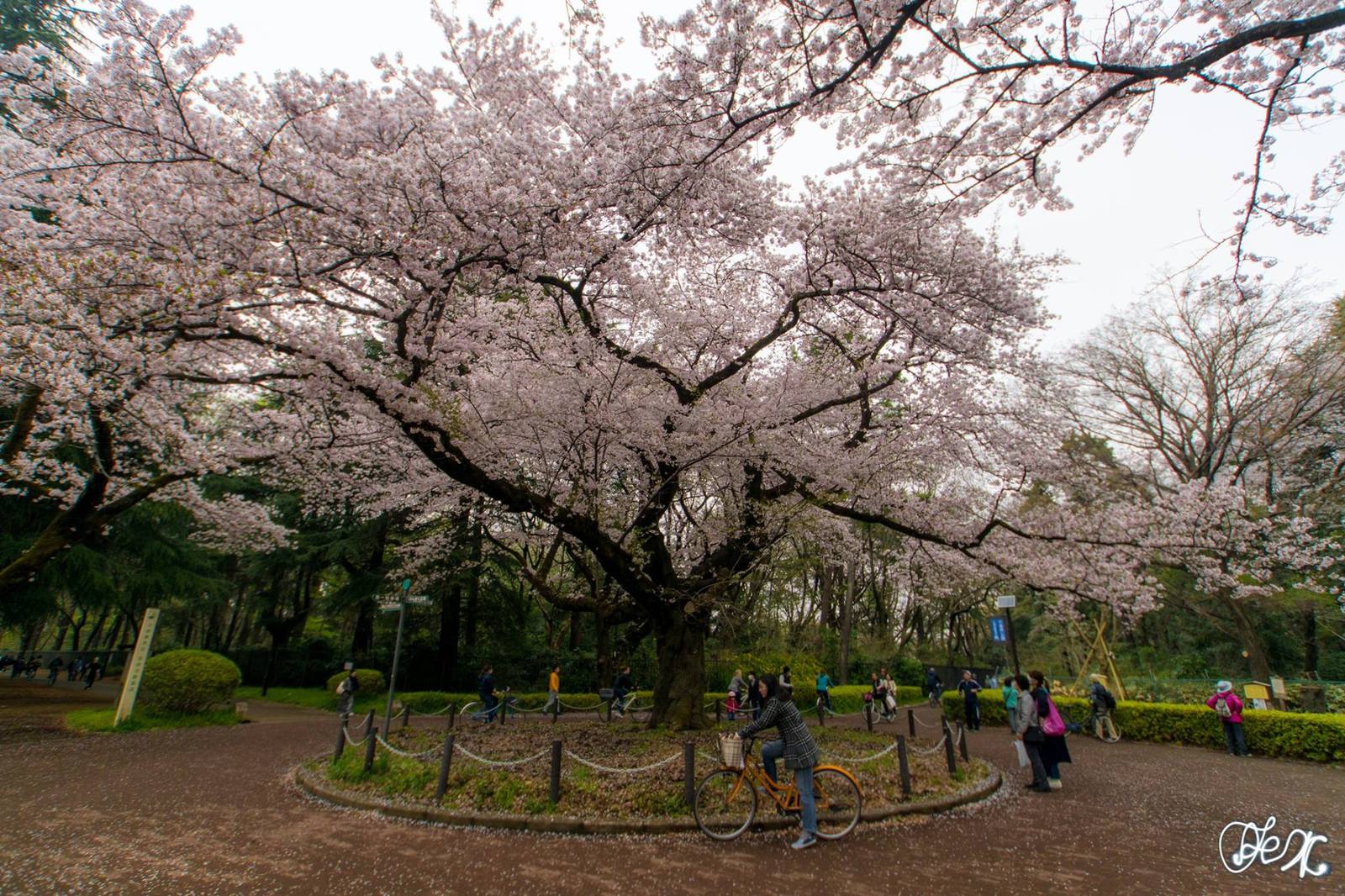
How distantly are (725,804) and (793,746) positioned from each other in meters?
1.09

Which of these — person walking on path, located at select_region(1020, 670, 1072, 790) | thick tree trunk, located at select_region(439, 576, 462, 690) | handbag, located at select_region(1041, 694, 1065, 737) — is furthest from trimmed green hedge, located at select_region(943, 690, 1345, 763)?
thick tree trunk, located at select_region(439, 576, 462, 690)

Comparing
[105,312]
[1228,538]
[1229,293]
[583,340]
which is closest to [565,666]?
[583,340]

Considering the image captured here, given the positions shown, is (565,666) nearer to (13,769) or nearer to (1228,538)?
(13,769)

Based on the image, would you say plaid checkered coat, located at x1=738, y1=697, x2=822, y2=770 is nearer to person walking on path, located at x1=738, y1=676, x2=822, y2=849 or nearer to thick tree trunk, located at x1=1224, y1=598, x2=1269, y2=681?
person walking on path, located at x1=738, y1=676, x2=822, y2=849

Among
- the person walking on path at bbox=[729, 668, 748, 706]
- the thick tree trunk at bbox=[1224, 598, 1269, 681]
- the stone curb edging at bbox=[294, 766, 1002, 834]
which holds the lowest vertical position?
the stone curb edging at bbox=[294, 766, 1002, 834]

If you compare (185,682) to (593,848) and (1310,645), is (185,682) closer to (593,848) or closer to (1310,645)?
(593,848)

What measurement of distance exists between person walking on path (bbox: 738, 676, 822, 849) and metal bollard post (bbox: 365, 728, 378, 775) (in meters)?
5.11

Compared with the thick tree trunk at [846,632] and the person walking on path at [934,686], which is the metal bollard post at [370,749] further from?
the person walking on path at [934,686]

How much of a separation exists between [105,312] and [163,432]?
381 cm

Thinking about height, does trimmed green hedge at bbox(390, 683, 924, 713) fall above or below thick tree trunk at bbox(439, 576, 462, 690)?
below

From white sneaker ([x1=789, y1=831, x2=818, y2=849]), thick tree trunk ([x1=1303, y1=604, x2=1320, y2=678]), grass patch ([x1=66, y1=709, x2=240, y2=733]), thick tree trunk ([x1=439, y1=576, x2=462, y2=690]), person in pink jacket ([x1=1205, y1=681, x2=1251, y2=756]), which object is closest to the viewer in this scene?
white sneaker ([x1=789, y1=831, x2=818, y2=849])

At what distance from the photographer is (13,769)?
27.9 ft

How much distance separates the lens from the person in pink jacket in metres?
11.6

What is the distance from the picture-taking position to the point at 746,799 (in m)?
6.41
